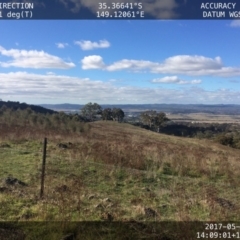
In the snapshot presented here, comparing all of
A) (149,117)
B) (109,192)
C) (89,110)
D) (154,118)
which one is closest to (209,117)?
(154,118)

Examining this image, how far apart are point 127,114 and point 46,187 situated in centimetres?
6306

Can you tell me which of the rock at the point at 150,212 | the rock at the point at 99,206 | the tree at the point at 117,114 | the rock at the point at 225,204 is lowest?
the rock at the point at 225,204

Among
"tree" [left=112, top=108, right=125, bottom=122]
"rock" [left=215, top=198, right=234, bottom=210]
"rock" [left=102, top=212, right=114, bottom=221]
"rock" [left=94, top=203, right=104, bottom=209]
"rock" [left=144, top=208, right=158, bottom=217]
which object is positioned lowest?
"rock" [left=215, top=198, right=234, bottom=210]

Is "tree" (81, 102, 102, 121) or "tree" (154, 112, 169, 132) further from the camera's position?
"tree" (154, 112, 169, 132)

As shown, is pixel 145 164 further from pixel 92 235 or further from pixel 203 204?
pixel 92 235

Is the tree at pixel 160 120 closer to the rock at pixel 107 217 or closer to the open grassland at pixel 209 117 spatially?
the open grassland at pixel 209 117

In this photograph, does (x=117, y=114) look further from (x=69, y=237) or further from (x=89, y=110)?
(x=69, y=237)

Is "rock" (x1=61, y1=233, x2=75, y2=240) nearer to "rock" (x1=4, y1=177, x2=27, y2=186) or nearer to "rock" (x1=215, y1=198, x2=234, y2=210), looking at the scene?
"rock" (x1=215, y1=198, x2=234, y2=210)

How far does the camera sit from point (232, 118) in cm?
11550

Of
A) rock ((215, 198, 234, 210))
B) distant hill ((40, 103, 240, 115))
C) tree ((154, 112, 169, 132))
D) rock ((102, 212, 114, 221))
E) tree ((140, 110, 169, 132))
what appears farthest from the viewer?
tree ((140, 110, 169, 132))

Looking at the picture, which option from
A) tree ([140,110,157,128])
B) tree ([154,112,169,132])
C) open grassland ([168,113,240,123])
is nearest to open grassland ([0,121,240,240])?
tree ([154,112,169,132])

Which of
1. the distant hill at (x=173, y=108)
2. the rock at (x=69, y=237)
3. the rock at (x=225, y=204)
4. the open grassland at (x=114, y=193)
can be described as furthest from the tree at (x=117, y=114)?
the rock at (x=69, y=237)

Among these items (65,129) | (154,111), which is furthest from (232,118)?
(65,129)

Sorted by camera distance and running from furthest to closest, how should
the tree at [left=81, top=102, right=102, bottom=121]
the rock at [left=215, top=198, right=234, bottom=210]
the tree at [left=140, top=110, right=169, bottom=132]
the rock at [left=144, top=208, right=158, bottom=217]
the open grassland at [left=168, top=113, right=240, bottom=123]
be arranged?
1. the open grassland at [left=168, top=113, right=240, bottom=123]
2. the tree at [left=140, top=110, right=169, bottom=132]
3. the tree at [left=81, top=102, right=102, bottom=121]
4. the rock at [left=215, top=198, right=234, bottom=210]
5. the rock at [left=144, top=208, right=158, bottom=217]
